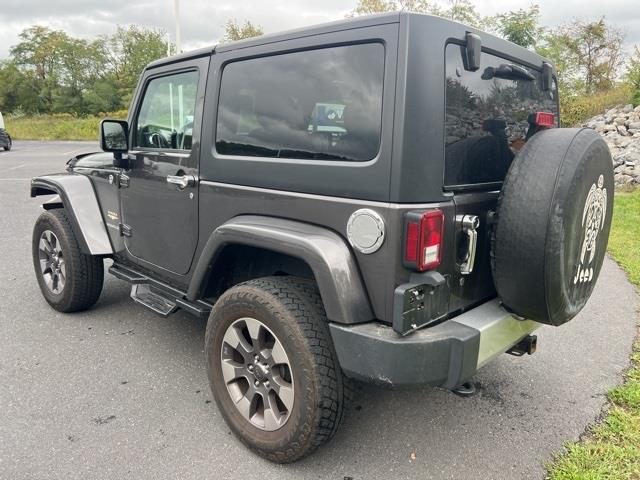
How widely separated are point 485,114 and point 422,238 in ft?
2.63

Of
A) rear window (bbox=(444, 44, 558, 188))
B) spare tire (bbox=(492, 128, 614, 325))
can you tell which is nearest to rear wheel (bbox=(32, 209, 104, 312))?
rear window (bbox=(444, 44, 558, 188))

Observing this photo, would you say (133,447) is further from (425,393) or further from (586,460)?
(586,460)

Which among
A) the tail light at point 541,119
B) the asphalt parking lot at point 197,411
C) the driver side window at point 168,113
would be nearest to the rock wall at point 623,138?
the asphalt parking lot at point 197,411

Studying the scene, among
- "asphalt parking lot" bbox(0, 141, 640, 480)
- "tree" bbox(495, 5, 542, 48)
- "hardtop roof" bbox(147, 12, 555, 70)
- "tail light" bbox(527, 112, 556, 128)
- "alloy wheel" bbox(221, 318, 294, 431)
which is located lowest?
"asphalt parking lot" bbox(0, 141, 640, 480)

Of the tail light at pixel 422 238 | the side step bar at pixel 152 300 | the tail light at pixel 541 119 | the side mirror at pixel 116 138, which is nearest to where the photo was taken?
the tail light at pixel 422 238

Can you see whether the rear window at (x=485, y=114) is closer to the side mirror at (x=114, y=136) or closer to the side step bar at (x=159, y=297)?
the side step bar at (x=159, y=297)

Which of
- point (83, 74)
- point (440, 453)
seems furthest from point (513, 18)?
point (83, 74)

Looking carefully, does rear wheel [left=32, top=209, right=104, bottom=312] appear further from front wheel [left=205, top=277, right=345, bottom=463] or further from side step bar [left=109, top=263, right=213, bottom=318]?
front wheel [left=205, top=277, right=345, bottom=463]

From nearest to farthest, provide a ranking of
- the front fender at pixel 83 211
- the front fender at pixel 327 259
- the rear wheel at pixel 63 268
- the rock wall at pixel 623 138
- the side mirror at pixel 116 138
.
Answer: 1. the front fender at pixel 327 259
2. the side mirror at pixel 116 138
3. the front fender at pixel 83 211
4. the rear wheel at pixel 63 268
5. the rock wall at pixel 623 138

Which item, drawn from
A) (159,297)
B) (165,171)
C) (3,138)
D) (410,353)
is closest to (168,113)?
(165,171)

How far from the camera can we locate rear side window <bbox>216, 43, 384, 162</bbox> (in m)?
2.02

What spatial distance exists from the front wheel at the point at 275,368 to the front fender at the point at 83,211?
1655mm

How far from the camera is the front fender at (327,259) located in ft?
6.52

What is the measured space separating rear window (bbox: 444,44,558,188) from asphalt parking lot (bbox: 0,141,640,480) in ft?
4.52
